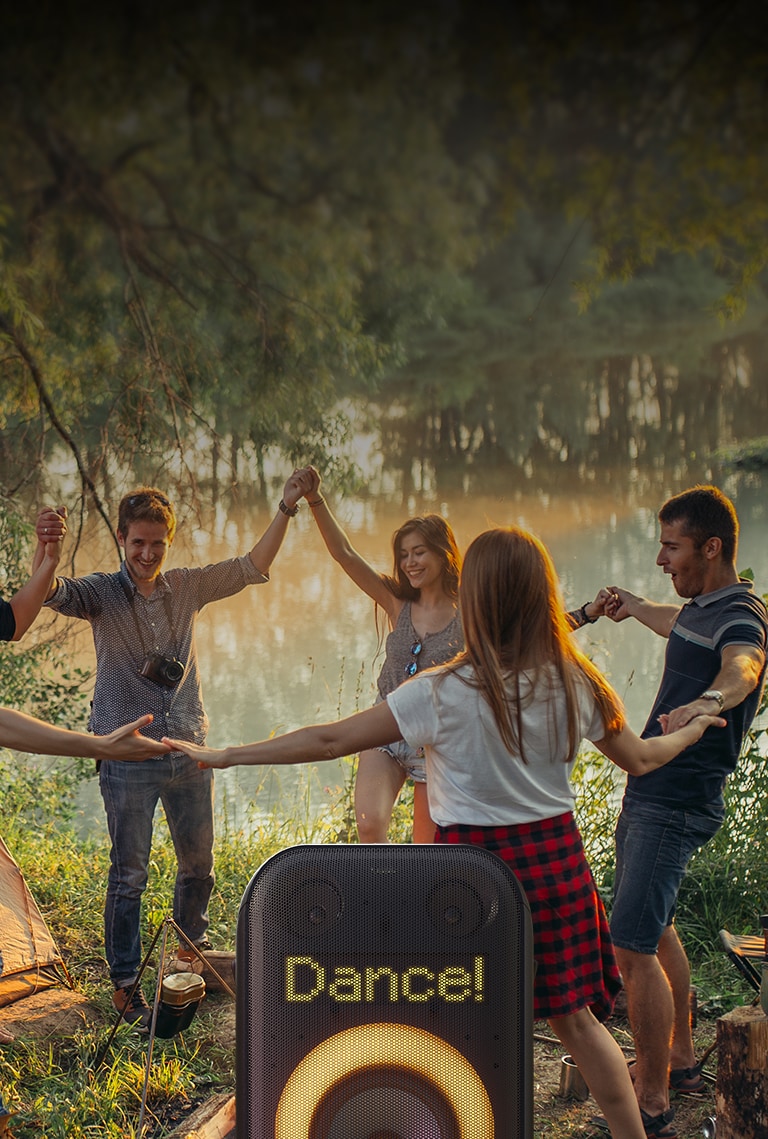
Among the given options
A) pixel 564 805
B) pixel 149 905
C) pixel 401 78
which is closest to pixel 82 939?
pixel 149 905

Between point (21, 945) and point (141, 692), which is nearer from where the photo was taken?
point (141, 692)

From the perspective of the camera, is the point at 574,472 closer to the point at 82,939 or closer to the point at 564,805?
the point at 82,939

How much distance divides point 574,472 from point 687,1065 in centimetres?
245

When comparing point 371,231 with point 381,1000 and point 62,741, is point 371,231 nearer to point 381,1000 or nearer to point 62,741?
point 62,741

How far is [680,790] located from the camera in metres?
2.10

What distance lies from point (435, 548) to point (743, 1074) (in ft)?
4.12

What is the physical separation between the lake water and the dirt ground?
1573mm

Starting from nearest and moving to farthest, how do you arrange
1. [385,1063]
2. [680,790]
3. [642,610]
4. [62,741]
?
[385,1063] < [62,741] < [680,790] < [642,610]

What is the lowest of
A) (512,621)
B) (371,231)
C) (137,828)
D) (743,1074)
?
(743,1074)

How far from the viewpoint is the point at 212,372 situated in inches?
153

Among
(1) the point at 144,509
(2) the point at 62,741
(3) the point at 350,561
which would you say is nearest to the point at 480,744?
(2) the point at 62,741

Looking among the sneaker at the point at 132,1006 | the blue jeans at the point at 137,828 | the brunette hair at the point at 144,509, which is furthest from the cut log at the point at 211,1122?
the brunette hair at the point at 144,509

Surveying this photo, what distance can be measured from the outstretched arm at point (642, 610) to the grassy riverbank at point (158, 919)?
82 centimetres

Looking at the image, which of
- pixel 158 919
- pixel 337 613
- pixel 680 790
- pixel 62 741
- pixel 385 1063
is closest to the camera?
pixel 385 1063
